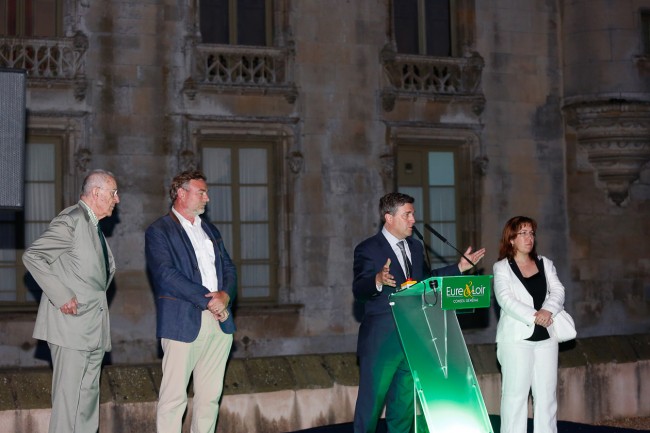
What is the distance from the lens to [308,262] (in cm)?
1861

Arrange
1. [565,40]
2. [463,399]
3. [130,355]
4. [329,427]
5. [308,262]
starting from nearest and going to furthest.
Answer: [463,399] → [329,427] → [130,355] → [308,262] → [565,40]

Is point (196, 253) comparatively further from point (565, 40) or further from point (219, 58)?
point (565, 40)

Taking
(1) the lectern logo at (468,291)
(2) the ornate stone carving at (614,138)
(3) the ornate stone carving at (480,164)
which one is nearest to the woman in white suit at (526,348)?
(1) the lectern logo at (468,291)

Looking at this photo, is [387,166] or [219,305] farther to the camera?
[387,166]

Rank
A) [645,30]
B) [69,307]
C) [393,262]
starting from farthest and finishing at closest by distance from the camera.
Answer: [645,30] < [393,262] < [69,307]

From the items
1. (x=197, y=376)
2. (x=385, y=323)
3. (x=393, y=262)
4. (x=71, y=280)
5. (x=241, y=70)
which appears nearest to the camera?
(x=71, y=280)

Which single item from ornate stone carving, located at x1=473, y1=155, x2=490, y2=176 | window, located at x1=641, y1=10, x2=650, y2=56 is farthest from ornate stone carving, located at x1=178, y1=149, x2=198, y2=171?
window, located at x1=641, y1=10, x2=650, y2=56

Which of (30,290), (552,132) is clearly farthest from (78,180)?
(552,132)

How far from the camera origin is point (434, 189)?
19781mm

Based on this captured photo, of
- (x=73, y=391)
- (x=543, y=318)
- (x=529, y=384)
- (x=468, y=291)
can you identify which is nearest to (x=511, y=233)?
(x=543, y=318)

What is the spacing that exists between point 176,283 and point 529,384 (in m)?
2.97

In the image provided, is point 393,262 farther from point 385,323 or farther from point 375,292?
point 385,323

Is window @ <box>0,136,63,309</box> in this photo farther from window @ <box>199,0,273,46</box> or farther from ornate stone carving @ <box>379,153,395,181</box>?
ornate stone carving @ <box>379,153,395,181</box>

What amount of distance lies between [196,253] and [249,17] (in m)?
10.6
